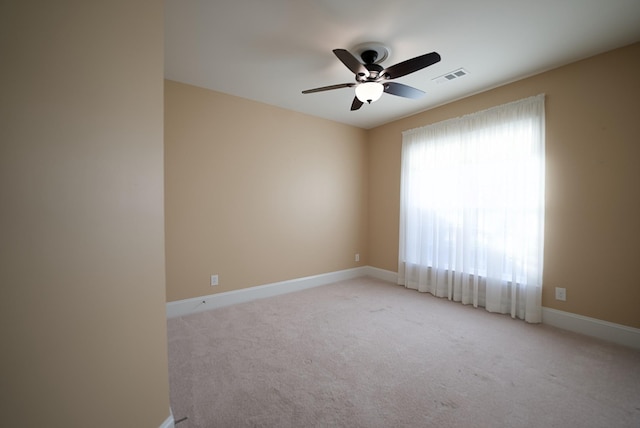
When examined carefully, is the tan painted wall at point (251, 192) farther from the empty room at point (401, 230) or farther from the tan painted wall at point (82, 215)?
the tan painted wall at point (82, 215)

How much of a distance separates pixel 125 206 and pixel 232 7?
161cm

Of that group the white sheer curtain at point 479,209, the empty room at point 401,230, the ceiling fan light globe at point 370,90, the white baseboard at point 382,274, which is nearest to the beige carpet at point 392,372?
the empty room at point 401,230

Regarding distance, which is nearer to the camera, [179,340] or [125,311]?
[125,311]

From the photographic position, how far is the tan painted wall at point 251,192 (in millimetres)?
2939

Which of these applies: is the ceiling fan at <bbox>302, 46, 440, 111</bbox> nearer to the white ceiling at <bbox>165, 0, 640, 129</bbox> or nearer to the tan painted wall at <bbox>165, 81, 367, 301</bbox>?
the white ceiling at <bbox>165, 0, 640, 129</bbox>

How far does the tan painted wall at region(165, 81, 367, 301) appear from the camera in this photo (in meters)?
2.94

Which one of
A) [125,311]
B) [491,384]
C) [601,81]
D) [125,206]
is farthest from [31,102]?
[601,81]

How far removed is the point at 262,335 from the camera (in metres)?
2.46

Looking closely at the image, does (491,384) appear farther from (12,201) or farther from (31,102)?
(31,102)

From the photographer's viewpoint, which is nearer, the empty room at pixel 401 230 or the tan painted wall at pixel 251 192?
the empty room at pixel 401 230

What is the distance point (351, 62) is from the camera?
1.95 m

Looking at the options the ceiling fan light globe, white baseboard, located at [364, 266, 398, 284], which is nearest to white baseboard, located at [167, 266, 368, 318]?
white baseboard, located at [364, 266, 398, 284]

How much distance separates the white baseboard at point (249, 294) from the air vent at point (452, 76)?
311cm

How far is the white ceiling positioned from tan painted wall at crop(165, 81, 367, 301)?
48 centimetres
